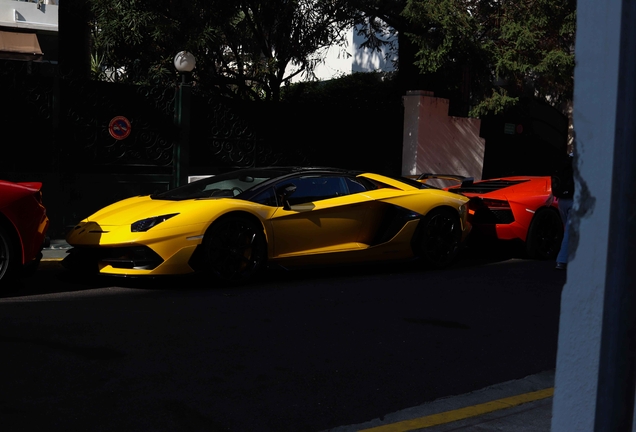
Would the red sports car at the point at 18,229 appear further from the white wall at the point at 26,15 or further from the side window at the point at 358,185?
the white wall at the point at 26,15

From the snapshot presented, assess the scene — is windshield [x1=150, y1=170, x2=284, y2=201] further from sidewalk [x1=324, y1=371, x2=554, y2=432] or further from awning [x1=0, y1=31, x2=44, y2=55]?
awning [x1=0, y1=31, x2=44, y2=55]

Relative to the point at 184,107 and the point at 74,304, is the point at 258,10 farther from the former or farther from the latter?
the point at 74,304

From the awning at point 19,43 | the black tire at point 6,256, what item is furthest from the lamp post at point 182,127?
the black tire at point 6,256

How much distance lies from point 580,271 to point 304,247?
642cm

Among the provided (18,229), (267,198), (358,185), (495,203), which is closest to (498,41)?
(495,203)

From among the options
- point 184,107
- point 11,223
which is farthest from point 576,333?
point 184,107

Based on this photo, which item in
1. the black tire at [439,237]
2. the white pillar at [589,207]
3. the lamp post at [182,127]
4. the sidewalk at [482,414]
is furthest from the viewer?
the lamp post at [182,127]

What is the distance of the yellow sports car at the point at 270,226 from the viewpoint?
7.79 m

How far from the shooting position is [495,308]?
24.8 feet

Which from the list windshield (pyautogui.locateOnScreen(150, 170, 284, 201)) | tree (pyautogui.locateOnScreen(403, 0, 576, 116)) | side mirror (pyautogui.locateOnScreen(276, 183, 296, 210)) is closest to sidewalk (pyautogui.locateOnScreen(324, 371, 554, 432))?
side mirror (pyautogui.locateOnScreen(276, 183, 296, 210))

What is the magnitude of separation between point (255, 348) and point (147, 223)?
2500 mm

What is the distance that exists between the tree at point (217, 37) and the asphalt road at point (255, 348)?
635cm

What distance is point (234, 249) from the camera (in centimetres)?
818

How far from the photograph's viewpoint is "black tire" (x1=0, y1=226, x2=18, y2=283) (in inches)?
282
